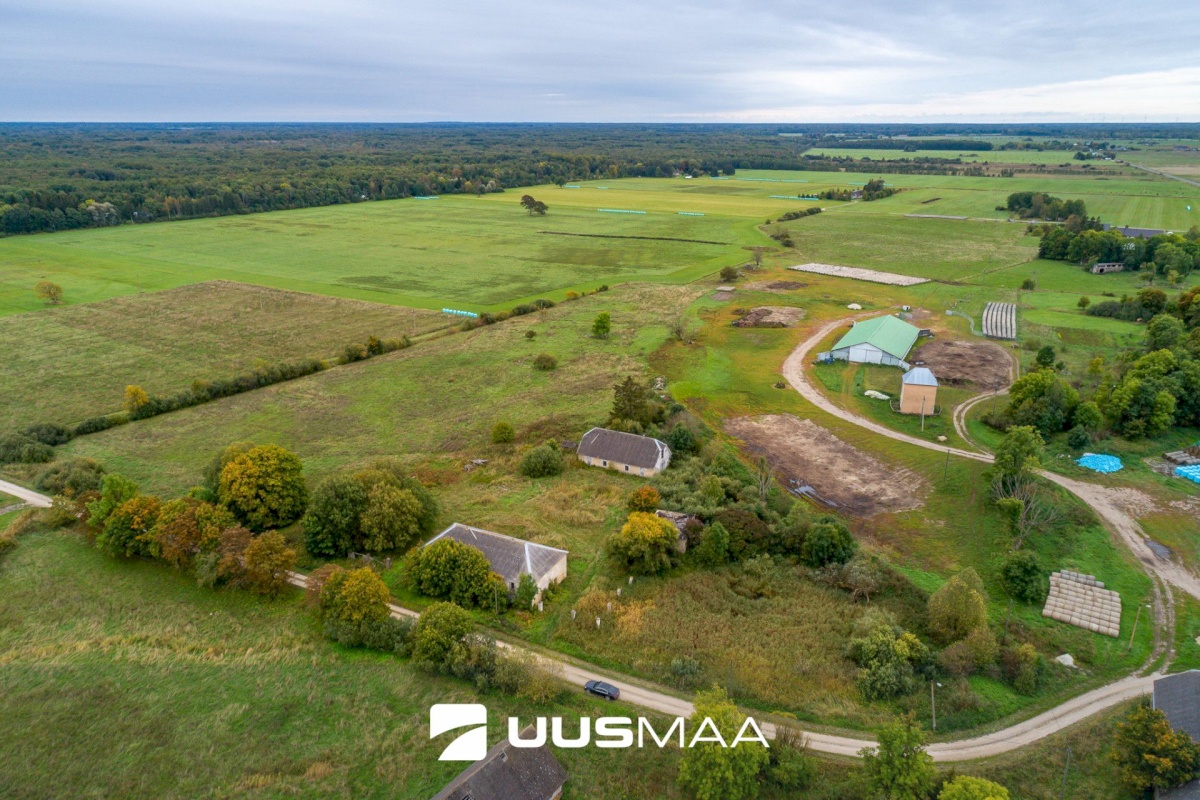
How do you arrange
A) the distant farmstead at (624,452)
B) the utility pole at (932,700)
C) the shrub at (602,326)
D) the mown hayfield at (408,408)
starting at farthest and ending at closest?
the shrub at (602,326), the mown hayfield at (408,408), the distant farmstead at (624,452), the utility pole at (932,700)

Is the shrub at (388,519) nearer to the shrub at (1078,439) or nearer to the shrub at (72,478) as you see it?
the shrub at (72,478)

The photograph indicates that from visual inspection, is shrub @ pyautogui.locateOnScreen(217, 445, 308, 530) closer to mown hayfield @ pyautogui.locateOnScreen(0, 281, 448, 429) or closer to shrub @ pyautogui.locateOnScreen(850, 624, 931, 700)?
mown hayfield @ pyautogui.locateOnScreen(0, 281, 448, 429)

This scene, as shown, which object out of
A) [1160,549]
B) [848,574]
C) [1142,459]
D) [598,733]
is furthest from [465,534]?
[1142,459]

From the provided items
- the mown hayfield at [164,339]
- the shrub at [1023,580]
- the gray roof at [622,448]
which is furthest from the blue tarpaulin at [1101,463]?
the mown hayfield at [164,339]

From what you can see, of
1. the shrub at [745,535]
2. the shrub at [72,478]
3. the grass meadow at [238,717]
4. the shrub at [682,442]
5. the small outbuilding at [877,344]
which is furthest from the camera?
the small outbuilding at [877,344]

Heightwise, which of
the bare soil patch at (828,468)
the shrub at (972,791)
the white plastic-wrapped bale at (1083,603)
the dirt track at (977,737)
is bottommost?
the dirt track at (977,737)

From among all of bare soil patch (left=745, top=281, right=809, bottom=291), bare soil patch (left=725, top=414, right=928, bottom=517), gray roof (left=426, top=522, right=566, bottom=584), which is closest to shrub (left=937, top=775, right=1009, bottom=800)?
gray roof (left=426, top=522, right=566, bottom=584)

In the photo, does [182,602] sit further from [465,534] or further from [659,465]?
[659,465]
